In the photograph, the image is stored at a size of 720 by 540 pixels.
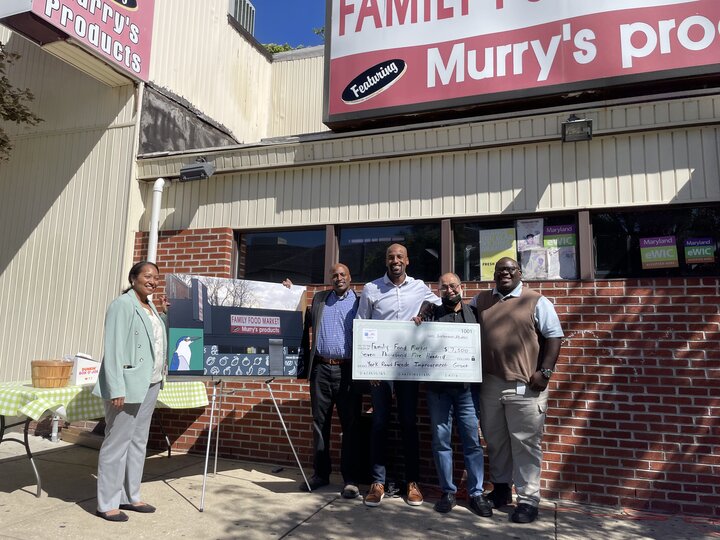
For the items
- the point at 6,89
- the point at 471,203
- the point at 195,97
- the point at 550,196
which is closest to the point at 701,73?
the point at 550,196

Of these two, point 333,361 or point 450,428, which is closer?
point 450,428

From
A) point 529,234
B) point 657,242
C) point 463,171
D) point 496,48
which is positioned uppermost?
point 496,48

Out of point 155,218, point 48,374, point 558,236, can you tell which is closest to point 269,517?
point 48,374

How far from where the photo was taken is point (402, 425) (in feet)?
15.1

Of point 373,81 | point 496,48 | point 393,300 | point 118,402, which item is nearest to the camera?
point 118,402

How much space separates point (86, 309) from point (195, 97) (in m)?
3.44

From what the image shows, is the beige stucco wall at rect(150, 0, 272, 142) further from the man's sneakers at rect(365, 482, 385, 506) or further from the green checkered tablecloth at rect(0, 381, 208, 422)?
the man's sneakers at rect(365, 482, 385, 506)

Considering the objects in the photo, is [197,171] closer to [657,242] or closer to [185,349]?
[185,349]

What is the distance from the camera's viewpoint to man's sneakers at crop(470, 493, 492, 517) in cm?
424

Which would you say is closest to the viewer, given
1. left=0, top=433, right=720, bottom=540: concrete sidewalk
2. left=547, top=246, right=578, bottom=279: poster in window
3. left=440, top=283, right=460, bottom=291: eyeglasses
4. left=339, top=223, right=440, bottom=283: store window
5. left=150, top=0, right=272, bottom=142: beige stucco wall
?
left=0, top=433, right=720, bottom=540: concrete sidewalk

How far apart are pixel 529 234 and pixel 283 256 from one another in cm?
265

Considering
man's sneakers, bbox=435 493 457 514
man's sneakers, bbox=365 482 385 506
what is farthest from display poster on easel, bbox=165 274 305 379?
man's sneakers, bbox=435 493 457 514

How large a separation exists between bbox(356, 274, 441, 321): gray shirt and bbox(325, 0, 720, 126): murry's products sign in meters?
2.00

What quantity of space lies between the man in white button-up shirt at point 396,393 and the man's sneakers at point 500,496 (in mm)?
603
